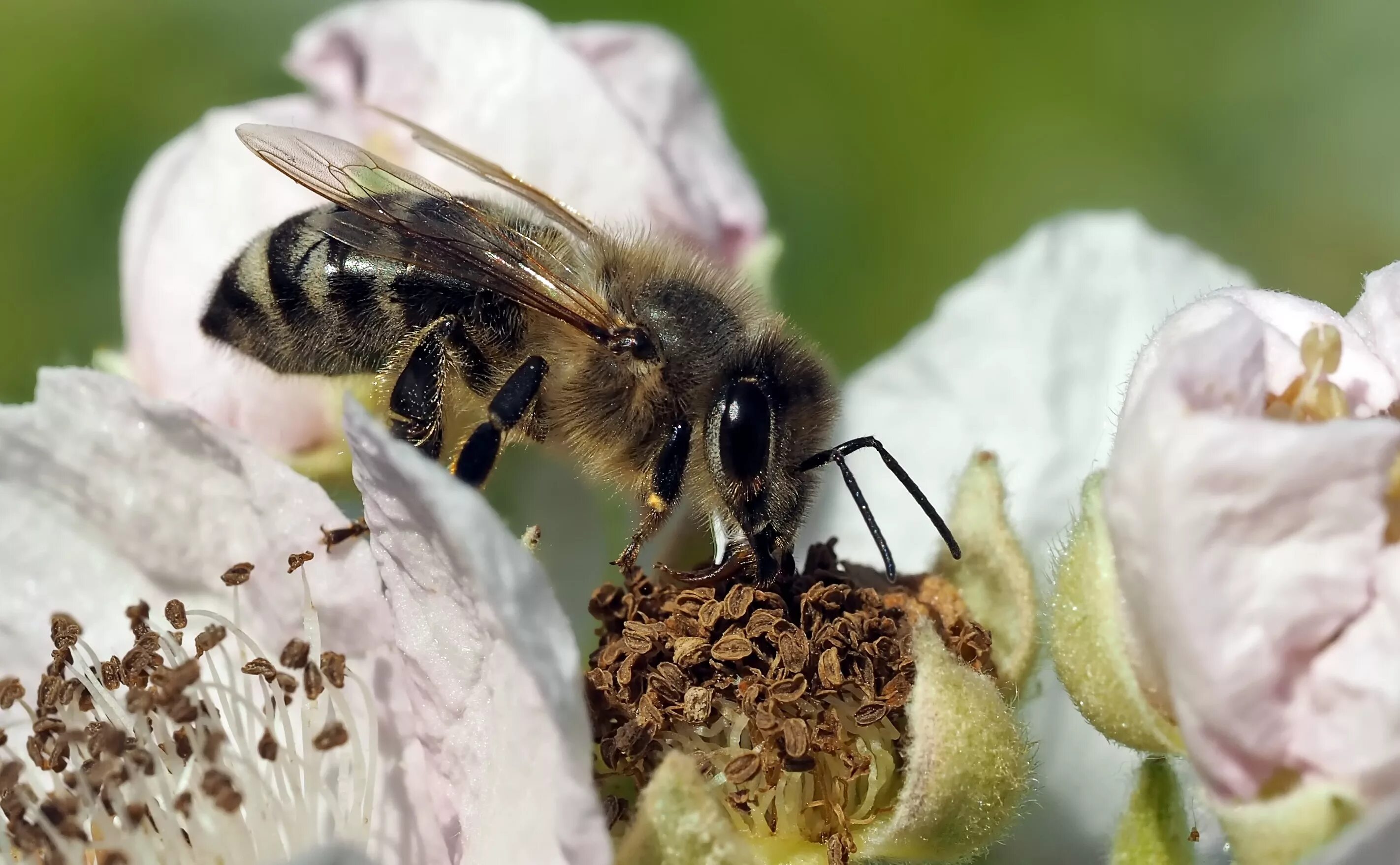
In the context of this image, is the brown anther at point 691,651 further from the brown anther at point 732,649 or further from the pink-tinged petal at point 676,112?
the pink-tinged petal at point 676,112

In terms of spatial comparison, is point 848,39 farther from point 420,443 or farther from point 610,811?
point 610,811

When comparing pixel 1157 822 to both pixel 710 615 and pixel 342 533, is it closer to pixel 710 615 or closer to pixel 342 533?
pixel 710 615

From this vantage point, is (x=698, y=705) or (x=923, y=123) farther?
(x=923, y=123)

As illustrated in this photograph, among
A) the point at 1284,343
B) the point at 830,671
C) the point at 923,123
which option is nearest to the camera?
the point at 1284,343

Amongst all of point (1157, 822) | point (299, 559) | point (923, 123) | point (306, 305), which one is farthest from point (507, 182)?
point (923, 123)

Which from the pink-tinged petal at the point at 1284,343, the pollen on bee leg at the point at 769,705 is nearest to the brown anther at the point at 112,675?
the pollen on bee leg at the point at 769,705

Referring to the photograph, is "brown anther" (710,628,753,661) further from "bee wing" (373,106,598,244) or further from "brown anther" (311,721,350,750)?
"bee wing" (373,106,598,244)

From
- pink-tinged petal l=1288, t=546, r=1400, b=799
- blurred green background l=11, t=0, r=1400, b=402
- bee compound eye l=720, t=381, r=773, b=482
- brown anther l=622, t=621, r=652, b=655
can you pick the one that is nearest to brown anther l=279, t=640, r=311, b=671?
brown anther l=622, t=621, r=652, b=655
